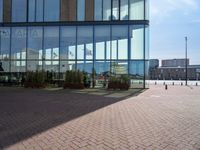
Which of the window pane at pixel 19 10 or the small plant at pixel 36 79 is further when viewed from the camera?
the window pane at pixel 19 10

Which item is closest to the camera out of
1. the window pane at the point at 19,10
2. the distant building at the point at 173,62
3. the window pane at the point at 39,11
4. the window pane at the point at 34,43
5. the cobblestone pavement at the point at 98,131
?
the cobblestone pavement at the point at 98,131

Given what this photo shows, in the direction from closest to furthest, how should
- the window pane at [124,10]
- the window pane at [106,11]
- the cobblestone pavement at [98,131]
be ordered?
the cobblestone pavement at [98,131]
the window pane at [124,10]
the window pane at [106,11]

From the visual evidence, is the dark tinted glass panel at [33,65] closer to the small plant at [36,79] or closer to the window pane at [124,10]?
the small plant at [36,79]

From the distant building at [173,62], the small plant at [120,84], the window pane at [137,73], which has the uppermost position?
the distant building at [173,62]

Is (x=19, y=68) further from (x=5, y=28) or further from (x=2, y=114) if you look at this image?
(x=2, y=114)

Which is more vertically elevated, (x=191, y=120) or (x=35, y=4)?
(x=35, y=4)

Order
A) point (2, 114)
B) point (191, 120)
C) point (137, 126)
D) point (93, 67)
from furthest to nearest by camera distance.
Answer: point (93, 67)
point (2, 114)
point (191, 120)
point (137, 126)

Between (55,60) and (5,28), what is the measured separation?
25.2ft

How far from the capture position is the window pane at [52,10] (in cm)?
3831

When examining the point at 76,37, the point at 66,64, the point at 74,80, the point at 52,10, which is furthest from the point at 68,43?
the point at 74,80

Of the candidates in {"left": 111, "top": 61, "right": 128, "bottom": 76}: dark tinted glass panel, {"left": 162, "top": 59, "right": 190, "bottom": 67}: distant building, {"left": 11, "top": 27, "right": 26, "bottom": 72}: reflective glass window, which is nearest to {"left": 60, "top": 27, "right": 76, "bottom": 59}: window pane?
{"left": 11, "top": 27, "right": 26, "bottom": 72}: reflective glass window

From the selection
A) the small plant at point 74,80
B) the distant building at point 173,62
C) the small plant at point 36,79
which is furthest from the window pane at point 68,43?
the distant building at point 173,62

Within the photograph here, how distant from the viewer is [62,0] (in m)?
38.4

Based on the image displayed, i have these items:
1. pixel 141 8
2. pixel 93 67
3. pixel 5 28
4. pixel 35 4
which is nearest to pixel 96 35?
pixel 93 67
